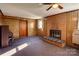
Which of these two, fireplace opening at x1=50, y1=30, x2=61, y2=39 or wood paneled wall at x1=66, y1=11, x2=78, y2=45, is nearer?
wood paneled wall at x1=66, y1=11, x2=78, y2=45

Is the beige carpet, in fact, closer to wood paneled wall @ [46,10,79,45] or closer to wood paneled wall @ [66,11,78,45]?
wood paneled wall @ [66,11,78,45]

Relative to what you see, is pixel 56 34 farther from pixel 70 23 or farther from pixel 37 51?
pixel 37 51

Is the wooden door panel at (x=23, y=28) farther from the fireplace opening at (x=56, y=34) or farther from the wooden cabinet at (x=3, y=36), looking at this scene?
the wooden cabinet at (x=3, y=36)

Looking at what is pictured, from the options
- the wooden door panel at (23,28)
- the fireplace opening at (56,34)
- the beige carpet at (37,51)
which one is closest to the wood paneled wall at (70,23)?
the beige carpet at (37,51)

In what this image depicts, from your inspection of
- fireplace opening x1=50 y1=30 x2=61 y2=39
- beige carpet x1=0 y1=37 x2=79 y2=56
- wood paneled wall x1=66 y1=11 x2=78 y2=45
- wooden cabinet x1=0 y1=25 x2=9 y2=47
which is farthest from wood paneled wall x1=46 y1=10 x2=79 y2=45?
wooden cabinet x1=0 y1=25 x2=9 y2=47

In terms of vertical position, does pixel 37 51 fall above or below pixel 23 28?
below

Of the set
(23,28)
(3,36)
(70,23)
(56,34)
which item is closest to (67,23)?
(70,23)

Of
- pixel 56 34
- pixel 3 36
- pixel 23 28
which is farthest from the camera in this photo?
pixel 23 28

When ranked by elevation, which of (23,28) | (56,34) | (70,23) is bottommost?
(56,34)

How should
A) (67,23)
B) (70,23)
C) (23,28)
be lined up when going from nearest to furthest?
(70,23), (67,23), (23,28)

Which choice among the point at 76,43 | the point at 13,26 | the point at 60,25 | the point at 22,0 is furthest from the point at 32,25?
the point at 22,0

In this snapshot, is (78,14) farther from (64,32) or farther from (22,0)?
(22,0)

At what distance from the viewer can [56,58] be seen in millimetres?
1041

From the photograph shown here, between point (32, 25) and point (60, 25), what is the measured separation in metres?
4.14
